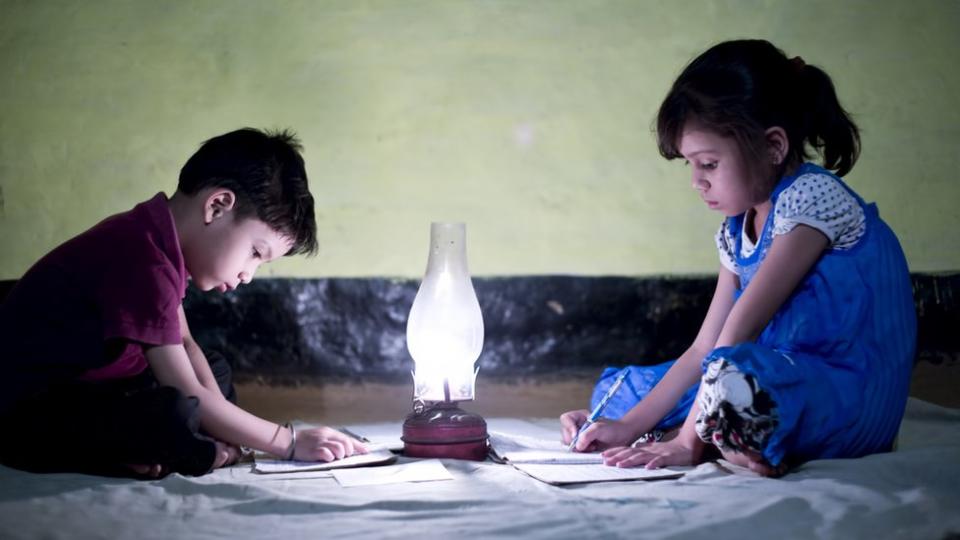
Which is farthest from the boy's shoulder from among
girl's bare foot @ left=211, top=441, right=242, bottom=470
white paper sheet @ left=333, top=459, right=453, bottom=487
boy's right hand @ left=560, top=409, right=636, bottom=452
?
boy's right hand @ left=560, top=409, right=636, bottom=452

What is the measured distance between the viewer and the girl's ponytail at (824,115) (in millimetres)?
1782

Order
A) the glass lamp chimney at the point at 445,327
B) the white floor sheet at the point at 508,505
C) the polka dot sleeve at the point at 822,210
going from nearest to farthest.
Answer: the white floor sheet at the point at 508,505
the polka dot sleeve at the point at 822,210
the glass lamp chimney at the point at 445,327

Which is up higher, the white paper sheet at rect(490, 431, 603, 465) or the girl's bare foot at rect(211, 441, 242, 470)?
the girl's bare foot at rect(211, 441, 242, 470)

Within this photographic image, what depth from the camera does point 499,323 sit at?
3.31 metres

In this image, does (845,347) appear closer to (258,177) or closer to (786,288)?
(786,288)

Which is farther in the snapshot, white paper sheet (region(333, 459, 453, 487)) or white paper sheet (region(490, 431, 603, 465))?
white paper sheet (region(490, 431, 603, 465))

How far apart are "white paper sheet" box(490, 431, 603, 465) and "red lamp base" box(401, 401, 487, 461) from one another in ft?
0.18

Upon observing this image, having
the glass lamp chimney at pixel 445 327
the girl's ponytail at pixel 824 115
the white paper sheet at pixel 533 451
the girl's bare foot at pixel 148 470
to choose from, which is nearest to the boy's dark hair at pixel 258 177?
the glass lamp chimney at pixel 445 327

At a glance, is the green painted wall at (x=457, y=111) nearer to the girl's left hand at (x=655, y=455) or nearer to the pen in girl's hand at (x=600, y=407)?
the pen in girl's hand at (x=600, y=407)

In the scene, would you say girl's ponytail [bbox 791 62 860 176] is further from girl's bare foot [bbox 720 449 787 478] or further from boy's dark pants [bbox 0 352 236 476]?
boy's dark pants [bbox 0 352 236 476]

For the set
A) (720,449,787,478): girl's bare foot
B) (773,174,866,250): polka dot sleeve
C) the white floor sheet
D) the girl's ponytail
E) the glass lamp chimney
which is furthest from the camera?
the glass lamp chimney

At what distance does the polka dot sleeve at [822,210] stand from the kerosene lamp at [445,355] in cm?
62

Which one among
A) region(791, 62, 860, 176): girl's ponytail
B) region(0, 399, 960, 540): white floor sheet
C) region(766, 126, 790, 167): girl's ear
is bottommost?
region(0, 399, 960, 540): white floor sheet

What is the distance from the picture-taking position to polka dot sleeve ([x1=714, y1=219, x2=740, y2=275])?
75.5 inches
